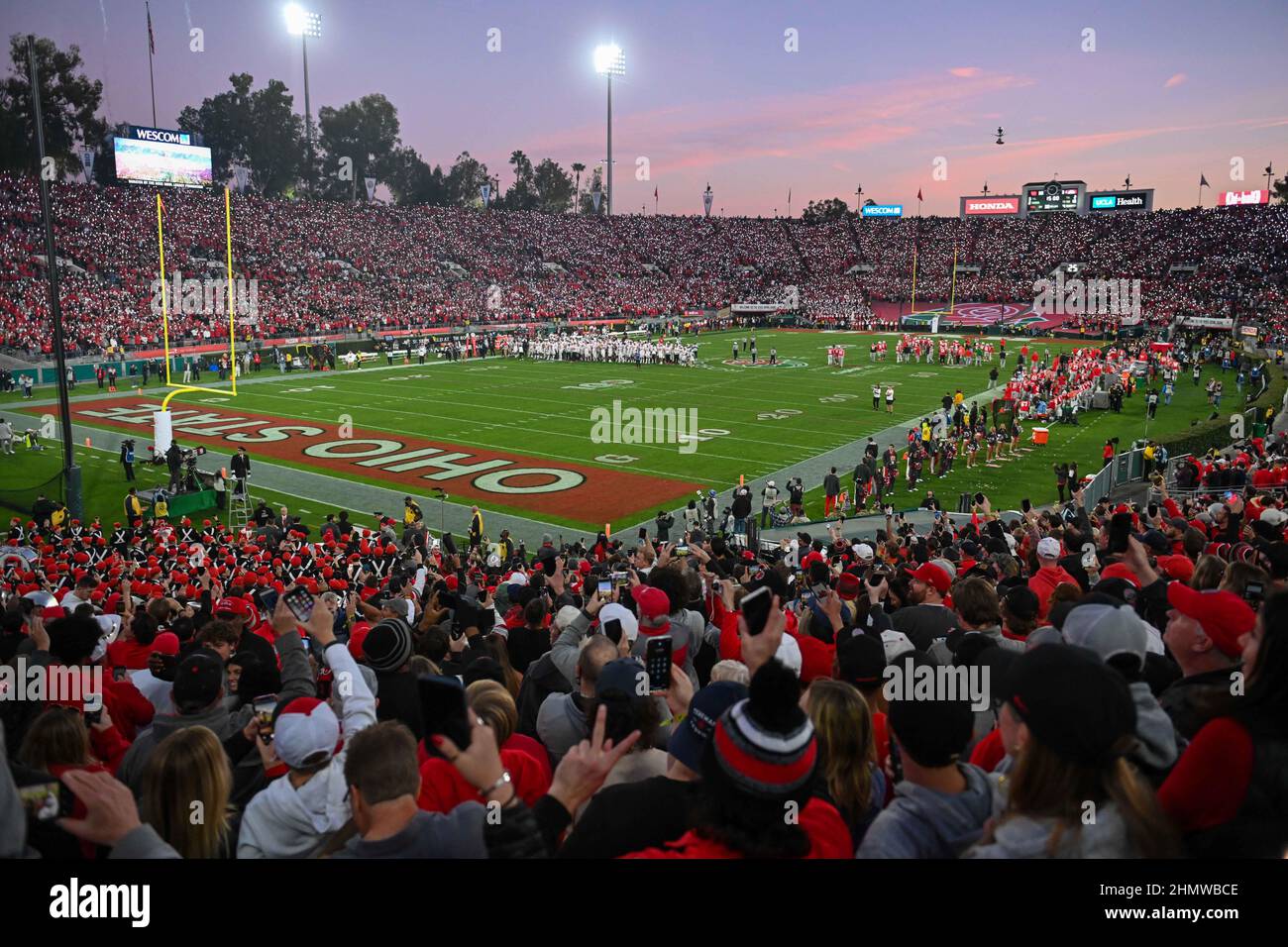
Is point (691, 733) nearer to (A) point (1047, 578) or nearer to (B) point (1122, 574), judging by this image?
(B) point (1122, 574)

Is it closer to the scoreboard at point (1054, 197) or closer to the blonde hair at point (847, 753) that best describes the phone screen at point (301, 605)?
the blonde hair at point (847, 753)

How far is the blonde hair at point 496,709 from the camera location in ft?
11.6

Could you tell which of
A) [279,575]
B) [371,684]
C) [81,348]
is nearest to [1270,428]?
[279,575]

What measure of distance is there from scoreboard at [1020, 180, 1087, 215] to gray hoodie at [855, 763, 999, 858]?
90.9 m

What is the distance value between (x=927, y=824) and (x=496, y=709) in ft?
5.79

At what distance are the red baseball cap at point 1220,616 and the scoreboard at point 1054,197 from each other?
8966cm

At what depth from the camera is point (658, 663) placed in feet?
11.8

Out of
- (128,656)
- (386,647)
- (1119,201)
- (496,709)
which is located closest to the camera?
(496,709)

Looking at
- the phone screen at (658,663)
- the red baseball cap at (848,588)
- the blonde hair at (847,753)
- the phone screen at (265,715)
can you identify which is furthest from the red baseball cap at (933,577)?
the phone screen at (265,715)

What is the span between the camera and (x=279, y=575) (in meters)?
10.8

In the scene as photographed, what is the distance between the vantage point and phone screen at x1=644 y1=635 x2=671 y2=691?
3.57 meters

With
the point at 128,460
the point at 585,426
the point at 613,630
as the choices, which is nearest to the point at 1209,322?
the point at 585,426
